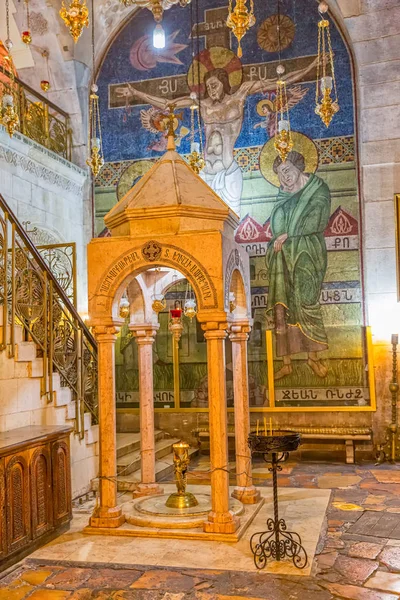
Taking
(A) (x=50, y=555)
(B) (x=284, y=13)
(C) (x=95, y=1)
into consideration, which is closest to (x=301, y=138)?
(B) (x=284, y=13)

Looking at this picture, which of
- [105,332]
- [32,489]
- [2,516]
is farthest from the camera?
[105,332]

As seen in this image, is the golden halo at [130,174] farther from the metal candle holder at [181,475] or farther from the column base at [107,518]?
the column base at [107,518]

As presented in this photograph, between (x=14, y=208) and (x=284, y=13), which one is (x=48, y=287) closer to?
(x=14, y=208)

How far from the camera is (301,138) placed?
10.9 meters

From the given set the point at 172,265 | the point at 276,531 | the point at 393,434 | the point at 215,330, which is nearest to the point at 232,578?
the point at 276,531

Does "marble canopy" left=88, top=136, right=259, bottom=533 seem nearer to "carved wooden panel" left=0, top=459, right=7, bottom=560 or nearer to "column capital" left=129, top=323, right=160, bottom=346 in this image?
"column capital" left=129, top=323, right=160, bottom=346

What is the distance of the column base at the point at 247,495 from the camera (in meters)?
7.00

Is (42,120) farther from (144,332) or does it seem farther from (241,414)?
(241,414)

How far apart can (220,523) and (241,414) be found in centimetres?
163

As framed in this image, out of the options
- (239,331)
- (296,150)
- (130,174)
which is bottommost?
(239,331)

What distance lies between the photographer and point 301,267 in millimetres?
10734

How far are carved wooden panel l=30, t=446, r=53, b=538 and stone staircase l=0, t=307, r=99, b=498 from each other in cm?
81

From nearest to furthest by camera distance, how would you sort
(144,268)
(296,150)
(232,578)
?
(232,578) → (144,268) → (296,150)

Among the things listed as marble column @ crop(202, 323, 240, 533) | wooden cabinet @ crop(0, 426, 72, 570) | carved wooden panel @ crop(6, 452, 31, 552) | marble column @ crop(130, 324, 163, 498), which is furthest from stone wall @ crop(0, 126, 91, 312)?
carved wooden panel @ crop(6, 452, 31, 552)
